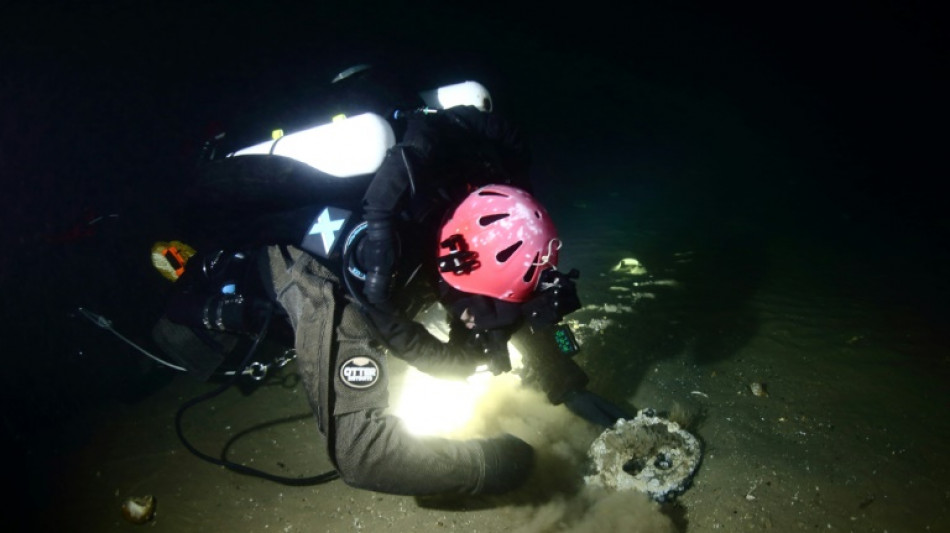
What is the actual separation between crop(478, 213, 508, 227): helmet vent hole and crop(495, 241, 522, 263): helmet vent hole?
0.17 m

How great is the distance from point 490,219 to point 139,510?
3210mm

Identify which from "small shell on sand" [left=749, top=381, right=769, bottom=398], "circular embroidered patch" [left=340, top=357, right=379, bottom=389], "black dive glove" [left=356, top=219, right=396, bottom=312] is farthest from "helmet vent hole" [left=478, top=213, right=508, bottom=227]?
"small shell on sand" [left=749, top=381, right=769, bottom=398]

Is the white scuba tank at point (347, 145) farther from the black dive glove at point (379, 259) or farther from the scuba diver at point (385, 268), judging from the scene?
the black dive glove at point (379, 259)

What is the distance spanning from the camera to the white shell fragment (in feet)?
8.76

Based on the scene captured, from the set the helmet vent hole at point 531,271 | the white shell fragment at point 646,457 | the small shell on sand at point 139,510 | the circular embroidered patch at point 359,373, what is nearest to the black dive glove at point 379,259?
the circular embroidered patch at point 359,373

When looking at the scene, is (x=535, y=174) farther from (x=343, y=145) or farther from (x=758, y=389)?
(x=343, y=145)

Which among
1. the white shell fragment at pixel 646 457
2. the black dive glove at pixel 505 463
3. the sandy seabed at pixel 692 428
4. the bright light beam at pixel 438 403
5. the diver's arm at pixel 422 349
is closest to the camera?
the diver's arm at pixel 422 349

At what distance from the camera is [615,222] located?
7.66 metres

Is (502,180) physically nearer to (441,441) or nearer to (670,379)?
(441,441)

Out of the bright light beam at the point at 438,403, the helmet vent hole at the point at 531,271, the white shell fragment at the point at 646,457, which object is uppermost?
the helmet vent hole at the point at 531,271

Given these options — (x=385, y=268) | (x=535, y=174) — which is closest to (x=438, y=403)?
(x=385, y=268)

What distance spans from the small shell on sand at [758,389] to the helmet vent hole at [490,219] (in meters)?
2.69

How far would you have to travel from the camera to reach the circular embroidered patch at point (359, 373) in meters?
2.16

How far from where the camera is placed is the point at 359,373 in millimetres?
2174
